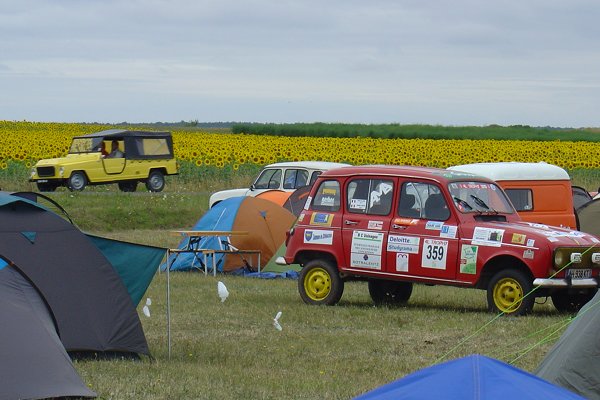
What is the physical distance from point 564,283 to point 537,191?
6550 mm

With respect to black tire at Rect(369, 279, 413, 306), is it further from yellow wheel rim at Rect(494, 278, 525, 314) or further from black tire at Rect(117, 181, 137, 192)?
black tire at Rect(117, 181, 137, 192)

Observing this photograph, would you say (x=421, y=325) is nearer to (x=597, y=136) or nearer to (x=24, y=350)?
(x=24, y=350)

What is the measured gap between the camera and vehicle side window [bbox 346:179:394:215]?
15156 mm

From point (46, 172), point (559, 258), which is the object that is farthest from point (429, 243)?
point (46, 172)

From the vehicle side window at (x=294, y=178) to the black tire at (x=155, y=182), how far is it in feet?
43.3

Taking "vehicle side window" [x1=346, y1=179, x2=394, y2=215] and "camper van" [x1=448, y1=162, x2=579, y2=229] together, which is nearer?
"vehicle side window" [x1=346, y1=179, x2=394, y2=215]

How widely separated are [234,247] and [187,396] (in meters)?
10.8

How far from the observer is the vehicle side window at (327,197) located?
1555 cm

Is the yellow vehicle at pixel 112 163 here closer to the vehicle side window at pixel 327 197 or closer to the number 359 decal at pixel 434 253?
the vehicle side window at pixel 327 197

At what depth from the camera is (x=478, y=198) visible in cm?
1512

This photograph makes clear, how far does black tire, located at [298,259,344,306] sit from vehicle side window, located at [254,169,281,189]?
8.66 metres

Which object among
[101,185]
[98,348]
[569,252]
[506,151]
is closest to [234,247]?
[569,252]

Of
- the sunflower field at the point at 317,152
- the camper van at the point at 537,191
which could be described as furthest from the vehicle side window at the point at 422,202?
the sunflower field at the point at 317,152

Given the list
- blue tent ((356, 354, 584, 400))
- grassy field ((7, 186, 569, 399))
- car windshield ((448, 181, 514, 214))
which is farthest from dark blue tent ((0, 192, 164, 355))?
car windshield ((448, 181, 514, 214))
